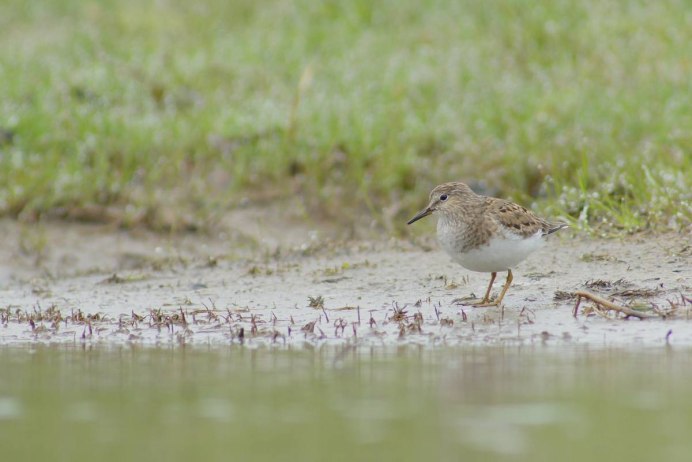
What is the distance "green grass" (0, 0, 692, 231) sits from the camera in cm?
1140

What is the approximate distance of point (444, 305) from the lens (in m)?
8.30

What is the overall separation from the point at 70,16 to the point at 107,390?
1286 centimetres

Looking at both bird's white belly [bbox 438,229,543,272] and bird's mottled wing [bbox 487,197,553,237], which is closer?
bird's white belly [bbox 438,229,543,272]

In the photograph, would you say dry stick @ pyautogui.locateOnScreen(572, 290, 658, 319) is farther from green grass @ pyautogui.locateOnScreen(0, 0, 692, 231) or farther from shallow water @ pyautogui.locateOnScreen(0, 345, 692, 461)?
green grass @ pyautogui.locateOnScreen(0, 0, 692, 231)

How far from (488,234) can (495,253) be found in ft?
0.44

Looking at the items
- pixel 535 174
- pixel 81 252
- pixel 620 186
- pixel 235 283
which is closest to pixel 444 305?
pixel 235 283

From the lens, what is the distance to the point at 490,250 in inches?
312

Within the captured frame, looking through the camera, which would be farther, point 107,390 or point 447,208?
point 447,208

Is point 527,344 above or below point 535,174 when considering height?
below

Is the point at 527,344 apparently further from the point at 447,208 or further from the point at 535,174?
the point at 535,174

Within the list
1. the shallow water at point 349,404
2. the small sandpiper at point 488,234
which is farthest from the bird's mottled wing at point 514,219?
the shallow water at point 349,404

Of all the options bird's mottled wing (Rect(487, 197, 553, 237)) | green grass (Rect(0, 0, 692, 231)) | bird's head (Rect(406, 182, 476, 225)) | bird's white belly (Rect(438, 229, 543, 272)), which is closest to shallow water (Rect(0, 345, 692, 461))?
bird's white belly (Rect(438, 229, 543, 272))

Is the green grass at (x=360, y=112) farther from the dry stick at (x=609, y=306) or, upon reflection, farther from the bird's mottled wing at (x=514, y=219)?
the dry stick at (x=609, y=306)

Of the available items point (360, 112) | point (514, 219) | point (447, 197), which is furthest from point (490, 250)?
point (360, 112)
